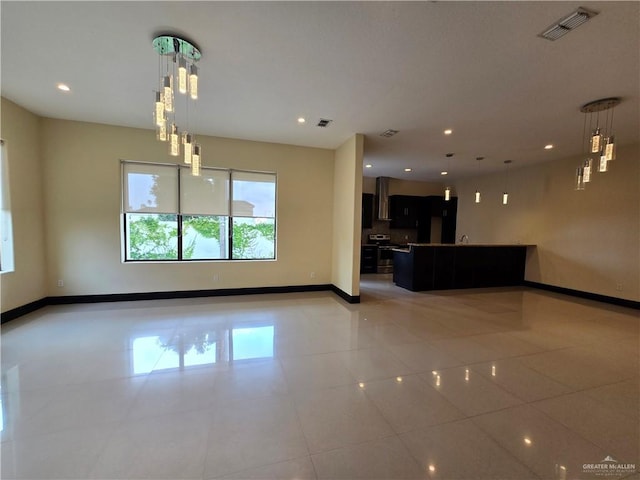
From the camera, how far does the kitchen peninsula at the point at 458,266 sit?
6004mm

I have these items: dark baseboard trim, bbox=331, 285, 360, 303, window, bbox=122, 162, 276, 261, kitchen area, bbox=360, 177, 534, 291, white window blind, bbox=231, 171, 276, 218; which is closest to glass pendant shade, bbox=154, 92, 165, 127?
window, bbox=122, 162, 276, 261

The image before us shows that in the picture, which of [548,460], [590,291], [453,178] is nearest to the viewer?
[548,460]

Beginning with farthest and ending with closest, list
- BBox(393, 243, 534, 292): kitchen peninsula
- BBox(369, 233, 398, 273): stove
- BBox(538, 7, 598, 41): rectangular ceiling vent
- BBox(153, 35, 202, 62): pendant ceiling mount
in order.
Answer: BBox(369, 233, 398, 273): stove, BBox(393, 243, 534, 292): kitchen peninsula, BBox(153, 35, 202, 62): pendant ceiling mount, BBox(538, 7, 598, 41): rectangular ceiling vent

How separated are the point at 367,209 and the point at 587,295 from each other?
553 cm

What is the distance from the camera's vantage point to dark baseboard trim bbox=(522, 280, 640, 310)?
494 cm

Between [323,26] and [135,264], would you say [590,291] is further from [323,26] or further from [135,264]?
[135,264]

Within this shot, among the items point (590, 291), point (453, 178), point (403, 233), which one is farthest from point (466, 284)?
point (453, 178)

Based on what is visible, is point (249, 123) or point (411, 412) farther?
point (249, 123)

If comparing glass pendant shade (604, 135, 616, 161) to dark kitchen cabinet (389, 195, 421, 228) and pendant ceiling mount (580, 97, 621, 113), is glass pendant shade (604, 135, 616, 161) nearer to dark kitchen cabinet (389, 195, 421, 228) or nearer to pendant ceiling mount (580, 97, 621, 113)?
pendant ceiling mount (580, 97, 621, 113)

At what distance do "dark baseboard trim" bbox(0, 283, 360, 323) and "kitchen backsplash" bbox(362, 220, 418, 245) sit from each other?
3608mm

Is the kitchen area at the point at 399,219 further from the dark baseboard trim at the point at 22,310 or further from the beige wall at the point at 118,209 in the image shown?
the dark baseboard trim at the point at 22,310

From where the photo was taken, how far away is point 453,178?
28.4 feet

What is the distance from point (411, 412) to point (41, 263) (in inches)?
224

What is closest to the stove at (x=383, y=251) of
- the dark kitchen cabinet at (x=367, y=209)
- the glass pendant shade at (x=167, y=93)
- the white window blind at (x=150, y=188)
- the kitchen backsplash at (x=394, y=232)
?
the kitchen backsplash at (x=394, y=232)
